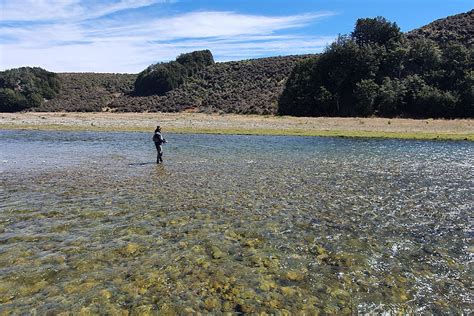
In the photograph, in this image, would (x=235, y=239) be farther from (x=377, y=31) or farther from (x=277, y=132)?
(x=377, y=31)

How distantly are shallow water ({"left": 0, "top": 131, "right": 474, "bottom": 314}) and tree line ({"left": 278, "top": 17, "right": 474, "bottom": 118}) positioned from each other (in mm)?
40507

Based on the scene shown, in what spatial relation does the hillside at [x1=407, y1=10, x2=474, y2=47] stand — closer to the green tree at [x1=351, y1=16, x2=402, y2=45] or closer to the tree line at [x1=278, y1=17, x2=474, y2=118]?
the tree line at [x1=278, y1=17, x2=474, y2=118]

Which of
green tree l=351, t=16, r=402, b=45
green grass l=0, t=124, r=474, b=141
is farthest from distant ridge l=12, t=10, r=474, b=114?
green grass l=0, t=124, r=474, b=141

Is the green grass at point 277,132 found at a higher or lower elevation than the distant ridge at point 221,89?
lower

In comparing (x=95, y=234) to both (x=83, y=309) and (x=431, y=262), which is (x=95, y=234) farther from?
(x=431, y=262)

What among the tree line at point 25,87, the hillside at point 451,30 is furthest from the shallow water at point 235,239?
the tree line at point 25,87

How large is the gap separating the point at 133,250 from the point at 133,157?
18978mm

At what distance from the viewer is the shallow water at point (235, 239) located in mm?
7734

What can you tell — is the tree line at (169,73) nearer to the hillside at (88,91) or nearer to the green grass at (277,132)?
the hillside at (88,91)

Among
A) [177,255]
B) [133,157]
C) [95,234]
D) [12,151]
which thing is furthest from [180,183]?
[12,151]

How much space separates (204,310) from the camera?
7.23 metres

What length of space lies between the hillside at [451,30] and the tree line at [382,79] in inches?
292

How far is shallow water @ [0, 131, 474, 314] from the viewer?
7.73 metres

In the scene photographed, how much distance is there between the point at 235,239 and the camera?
10.9m
